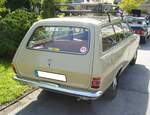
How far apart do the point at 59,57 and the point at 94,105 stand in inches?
52.9

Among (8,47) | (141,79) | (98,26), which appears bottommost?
(141,79)

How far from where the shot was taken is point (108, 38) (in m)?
4.77

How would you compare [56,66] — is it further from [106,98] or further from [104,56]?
[106,98]

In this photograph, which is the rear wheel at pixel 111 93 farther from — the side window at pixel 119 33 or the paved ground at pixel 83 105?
the side window at pixel 119 33

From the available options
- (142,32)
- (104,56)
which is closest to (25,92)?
(104,56)

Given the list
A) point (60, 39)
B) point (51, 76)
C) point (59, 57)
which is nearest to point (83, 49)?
point (59, 57)

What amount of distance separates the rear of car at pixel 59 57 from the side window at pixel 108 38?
1.25 ft

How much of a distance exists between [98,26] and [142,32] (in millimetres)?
Result: 9303

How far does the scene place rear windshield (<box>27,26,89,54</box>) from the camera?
4.27 metres

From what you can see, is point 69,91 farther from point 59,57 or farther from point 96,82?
point 59,57

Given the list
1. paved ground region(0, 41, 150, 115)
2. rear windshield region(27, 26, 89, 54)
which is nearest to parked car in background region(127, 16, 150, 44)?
paved ground region(0, 41, 150, 115)

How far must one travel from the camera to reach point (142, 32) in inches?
514

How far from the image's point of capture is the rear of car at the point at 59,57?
4.06 m

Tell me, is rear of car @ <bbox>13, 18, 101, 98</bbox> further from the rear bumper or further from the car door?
the car door
